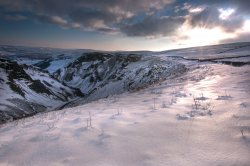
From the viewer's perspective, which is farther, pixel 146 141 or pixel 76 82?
pixel 76 82

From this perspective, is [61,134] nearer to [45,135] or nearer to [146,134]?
[45,135]

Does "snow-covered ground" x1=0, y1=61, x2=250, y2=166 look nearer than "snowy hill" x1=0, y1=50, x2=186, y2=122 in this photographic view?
Yes

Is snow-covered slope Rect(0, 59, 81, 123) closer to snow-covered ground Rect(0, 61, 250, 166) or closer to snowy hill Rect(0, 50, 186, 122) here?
snowy hill Rect(0, 50, 186, 122)

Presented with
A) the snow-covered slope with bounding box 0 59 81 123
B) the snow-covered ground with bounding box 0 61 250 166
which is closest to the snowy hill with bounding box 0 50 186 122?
the snow-covered slope with bounding box 0 59 81 123

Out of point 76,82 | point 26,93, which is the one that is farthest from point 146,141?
point 76,82

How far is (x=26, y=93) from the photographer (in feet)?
215

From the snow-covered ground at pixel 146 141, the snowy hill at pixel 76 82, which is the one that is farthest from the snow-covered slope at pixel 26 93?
the snow-covered ground at pixel 146 141

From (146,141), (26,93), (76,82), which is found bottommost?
(76,82)

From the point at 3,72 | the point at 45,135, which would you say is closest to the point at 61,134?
the point at 45,135

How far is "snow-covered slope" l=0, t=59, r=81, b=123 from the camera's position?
53.3 m

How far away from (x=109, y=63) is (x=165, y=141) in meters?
100

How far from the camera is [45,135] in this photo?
5.80m

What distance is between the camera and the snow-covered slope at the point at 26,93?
175 feet

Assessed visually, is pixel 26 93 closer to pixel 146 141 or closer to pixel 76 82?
pixel 76 82
